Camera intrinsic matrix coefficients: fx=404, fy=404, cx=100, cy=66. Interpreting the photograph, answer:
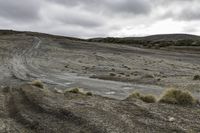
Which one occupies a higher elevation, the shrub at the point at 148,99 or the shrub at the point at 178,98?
the shrub at the point at 178,98

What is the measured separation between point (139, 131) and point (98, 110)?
335 centimetres

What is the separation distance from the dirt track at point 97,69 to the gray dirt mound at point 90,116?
6.43 metres

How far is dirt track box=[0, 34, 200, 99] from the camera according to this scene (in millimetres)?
28172

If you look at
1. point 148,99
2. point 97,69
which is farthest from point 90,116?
point 97,69

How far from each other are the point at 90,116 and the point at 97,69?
28329 mm

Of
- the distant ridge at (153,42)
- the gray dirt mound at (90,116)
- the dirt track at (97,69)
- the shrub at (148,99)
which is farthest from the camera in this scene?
the distant ridge at (153,42)

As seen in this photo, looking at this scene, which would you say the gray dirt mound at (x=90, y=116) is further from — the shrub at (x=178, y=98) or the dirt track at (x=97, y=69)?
the dirt track at (x=97, y=69)

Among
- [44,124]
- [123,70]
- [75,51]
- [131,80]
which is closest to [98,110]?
[44,124]

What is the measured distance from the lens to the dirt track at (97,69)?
28172 mm

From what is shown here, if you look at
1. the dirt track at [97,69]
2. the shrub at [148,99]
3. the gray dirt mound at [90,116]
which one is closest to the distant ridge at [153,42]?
the dirt track at [97,69]

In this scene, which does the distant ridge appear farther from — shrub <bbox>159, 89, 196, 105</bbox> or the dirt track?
shrub <bbox>159, 89, 196, 105</bbox>

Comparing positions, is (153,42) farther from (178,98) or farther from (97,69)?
A: (178,98)

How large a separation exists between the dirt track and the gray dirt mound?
21.1ft

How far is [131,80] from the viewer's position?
32000mm
